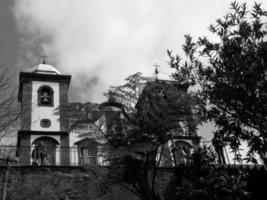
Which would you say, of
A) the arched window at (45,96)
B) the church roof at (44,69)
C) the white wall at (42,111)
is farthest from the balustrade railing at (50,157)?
the church roof at (44,69)

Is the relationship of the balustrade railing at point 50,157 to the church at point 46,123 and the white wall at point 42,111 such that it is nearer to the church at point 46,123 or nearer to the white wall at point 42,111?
the church at point 46,123

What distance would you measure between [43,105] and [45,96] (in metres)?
0.86

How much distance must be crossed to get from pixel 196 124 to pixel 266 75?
2.32m

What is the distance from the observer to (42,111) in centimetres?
2594

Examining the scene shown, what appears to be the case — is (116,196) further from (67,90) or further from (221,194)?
(67,90)

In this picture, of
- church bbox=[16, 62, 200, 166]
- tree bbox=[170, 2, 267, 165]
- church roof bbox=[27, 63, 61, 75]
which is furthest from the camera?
church roof bbox=[27, 63, 61, 75]

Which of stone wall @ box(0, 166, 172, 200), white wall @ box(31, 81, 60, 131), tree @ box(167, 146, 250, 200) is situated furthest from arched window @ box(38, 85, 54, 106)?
tree @ box(167, 146, 250, 200)

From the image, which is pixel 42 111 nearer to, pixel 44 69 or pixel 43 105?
pixel 43 105

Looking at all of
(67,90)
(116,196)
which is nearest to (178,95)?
(116,196)

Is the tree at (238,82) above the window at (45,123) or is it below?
below

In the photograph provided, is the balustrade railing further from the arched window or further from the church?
the arched window

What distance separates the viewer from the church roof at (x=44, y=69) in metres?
28.2

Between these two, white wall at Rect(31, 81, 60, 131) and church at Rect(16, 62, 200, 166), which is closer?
church at Rect(16, 62, 200, 166)

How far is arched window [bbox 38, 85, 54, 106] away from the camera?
26594 mm
